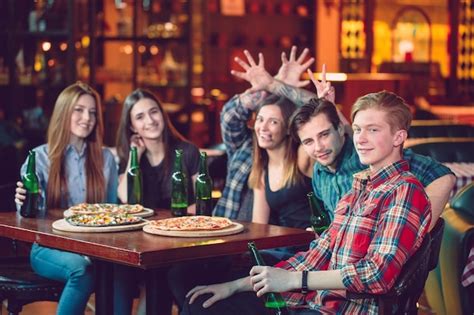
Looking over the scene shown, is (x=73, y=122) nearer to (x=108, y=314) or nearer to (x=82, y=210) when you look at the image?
(x=82, y=210)

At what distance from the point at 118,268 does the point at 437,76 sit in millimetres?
10782

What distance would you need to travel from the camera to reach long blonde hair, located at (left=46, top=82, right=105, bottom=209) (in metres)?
4.75

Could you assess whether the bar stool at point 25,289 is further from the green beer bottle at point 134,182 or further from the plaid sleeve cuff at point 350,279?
the plaid sleeve cuff at point 350,279

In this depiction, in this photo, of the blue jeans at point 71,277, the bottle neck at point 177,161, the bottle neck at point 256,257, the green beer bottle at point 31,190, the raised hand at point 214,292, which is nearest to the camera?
the bottle neck at point 256,257

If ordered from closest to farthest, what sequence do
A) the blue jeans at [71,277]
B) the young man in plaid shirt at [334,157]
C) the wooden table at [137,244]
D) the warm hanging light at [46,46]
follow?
the wooden table at [137,244]
the young man in plaid shirt at [334,157]
the blue jeans at [71,277]
the warm hanging light at [46,46]

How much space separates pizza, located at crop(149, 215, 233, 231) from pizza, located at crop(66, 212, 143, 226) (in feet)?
0.29

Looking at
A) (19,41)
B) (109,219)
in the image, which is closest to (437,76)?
(19,41)

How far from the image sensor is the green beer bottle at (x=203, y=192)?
4.45 meters

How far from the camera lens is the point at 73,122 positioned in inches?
191

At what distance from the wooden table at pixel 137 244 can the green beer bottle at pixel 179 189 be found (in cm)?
41

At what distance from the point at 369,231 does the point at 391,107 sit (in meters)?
0.39

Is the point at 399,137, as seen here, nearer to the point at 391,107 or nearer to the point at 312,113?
the point at 391,107

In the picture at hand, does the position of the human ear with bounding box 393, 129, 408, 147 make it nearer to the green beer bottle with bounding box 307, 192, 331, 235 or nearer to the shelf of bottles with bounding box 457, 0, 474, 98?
the green beer bottle with bounding box 307, 192, 331, 235

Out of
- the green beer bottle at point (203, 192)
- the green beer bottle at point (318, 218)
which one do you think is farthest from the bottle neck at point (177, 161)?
the green beer bottle at point (318, 218)
